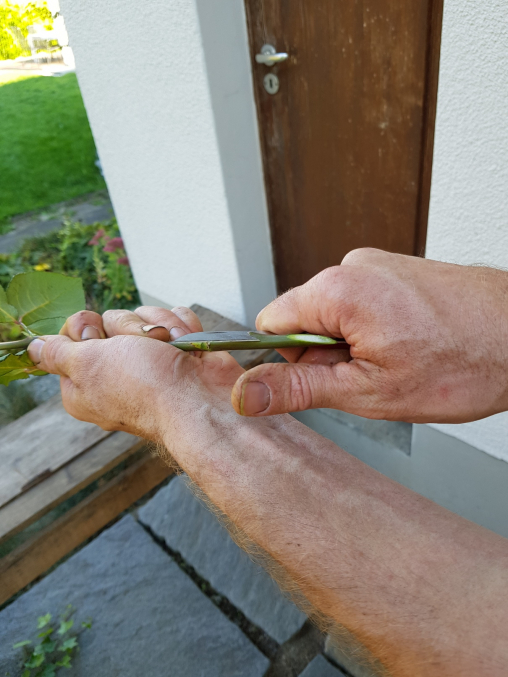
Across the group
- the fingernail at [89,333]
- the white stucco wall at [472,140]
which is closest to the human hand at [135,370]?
the fingernail at [89,333]

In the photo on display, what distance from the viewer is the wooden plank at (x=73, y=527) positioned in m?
1.60

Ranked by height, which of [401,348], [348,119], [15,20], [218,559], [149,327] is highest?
[15,20]

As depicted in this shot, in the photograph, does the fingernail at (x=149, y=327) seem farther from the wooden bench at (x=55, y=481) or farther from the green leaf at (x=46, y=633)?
the green leaf at (x=46, y=633)

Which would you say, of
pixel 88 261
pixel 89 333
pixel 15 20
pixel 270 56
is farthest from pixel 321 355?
pixel 88 261

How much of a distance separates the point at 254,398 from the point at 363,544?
295 millimetres

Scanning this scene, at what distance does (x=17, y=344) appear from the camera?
3.91 ft

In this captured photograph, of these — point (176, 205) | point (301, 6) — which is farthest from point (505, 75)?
point (176, 205)

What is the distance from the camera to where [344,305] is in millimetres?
880

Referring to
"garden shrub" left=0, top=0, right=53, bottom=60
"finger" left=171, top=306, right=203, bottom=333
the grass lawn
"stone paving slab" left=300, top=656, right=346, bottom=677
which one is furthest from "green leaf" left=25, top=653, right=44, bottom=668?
the grass lawn

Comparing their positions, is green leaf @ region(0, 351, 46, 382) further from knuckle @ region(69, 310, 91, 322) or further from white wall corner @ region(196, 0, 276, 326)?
white wall corner @ region(196, 0, 276, 326)

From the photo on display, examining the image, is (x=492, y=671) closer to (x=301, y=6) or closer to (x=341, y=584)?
(x=341, y=584)

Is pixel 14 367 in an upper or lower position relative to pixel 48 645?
upper

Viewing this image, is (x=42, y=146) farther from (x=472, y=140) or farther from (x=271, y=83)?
(x=472, y=140)

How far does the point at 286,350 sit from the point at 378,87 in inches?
42.0
